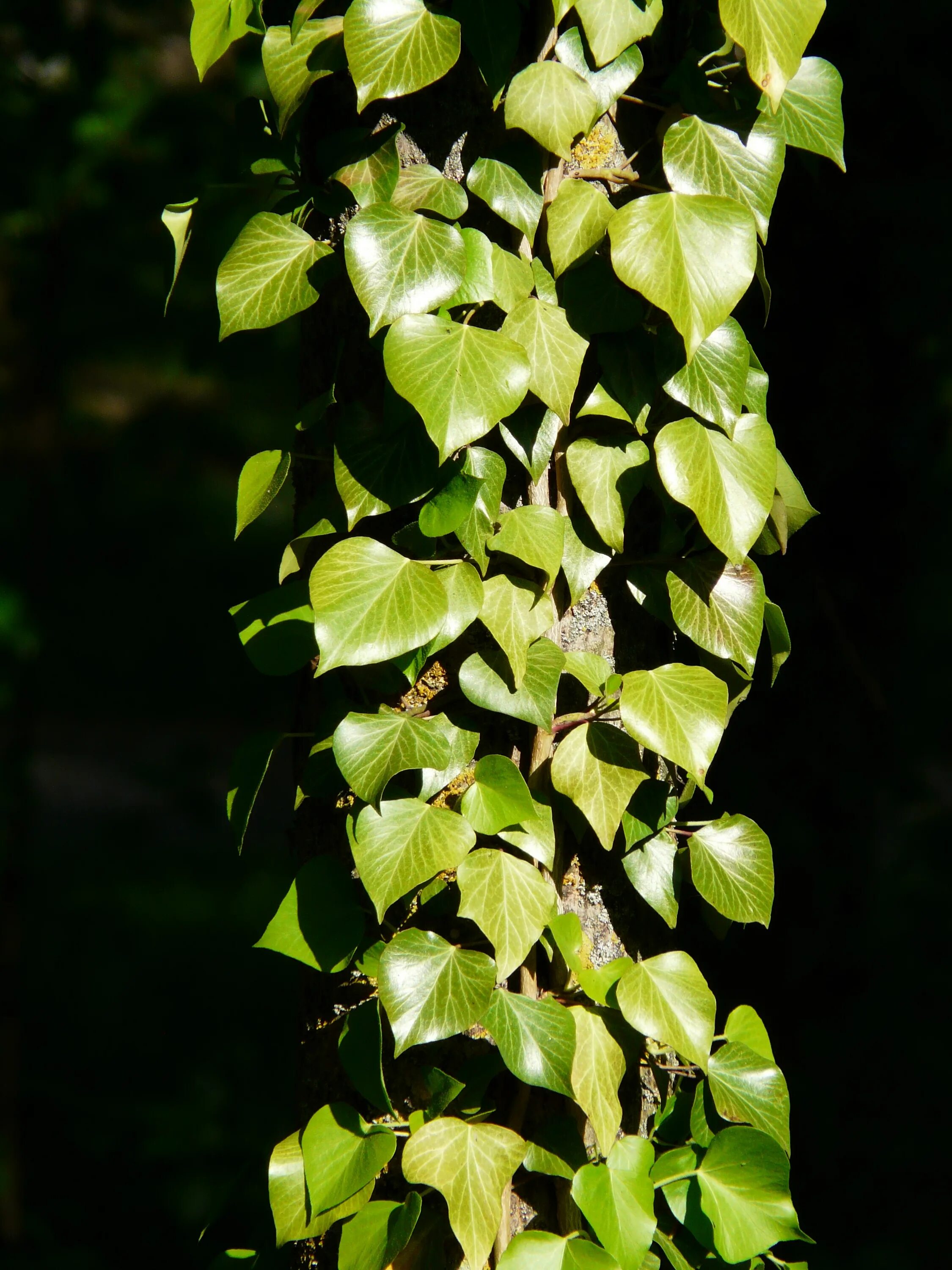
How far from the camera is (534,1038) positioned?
740 mm

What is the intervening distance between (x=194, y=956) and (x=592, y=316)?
3252 mm

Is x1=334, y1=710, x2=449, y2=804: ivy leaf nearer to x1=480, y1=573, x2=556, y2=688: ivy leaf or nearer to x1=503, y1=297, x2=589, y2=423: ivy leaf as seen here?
x1=480, y1=573, x2=556, y2=688: ivy leaf

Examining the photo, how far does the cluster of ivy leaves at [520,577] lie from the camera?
2.33ft

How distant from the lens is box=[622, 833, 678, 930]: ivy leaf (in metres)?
0.82

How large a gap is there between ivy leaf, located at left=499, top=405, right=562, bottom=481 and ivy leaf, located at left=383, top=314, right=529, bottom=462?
0.06 m

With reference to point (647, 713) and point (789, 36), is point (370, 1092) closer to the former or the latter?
point (647, 713)

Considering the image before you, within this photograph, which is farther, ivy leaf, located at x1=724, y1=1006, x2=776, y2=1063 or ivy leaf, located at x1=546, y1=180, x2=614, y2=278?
ivy leaf, located at x1=724, y1=1006, x2=776, y2=1063

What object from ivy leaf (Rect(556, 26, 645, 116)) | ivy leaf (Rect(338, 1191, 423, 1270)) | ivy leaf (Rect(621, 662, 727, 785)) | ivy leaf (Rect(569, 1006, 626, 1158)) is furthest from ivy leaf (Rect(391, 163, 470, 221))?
ivy leaf (Rect(338, 1191, 423, 1270))

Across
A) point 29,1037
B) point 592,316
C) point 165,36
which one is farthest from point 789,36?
point 29,1037

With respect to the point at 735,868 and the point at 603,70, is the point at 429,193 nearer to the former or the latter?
the point at 603,70

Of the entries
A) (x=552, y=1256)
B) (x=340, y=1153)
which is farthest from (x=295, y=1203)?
(x=552, y=1256)

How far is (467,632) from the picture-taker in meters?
0.79

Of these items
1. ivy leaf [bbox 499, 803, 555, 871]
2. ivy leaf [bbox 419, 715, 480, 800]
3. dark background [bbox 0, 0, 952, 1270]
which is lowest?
dark background [bbox 0, 0, 952, 1270]

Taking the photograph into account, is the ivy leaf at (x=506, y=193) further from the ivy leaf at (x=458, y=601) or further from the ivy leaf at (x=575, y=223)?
the ivy leaf at (x=458, y=601)
